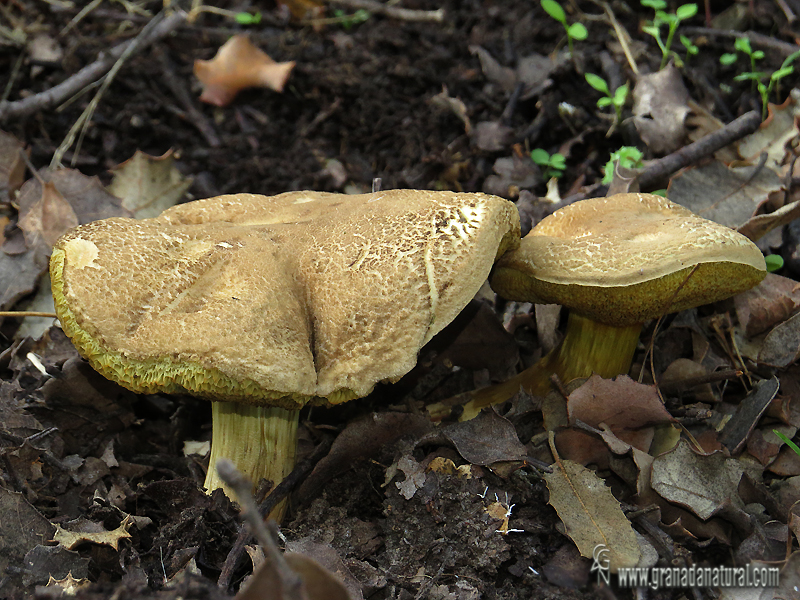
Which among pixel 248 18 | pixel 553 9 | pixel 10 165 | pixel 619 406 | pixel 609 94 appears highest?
pixel 553 9

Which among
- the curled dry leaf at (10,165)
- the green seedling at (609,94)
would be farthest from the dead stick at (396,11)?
the curled dry leaf at (10,165)

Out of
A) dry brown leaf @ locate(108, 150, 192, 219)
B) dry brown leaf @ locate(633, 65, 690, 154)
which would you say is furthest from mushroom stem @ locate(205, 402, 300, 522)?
dry brown leaf @ locate(633, 65, 690, 154)

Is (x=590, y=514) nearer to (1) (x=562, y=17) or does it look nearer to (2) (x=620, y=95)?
(2) (x=620, y=95)

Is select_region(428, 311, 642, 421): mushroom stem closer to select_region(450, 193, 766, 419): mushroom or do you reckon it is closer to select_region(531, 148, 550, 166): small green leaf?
select_region(450, 193, 766, 419): mushroom

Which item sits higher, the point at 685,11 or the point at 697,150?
the point at 685,11

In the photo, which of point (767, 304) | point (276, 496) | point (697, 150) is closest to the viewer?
point (276, 496)

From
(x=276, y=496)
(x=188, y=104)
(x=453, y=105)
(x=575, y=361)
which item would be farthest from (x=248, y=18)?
(x=276, y=496)

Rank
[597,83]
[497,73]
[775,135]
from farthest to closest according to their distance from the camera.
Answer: [497,73] → [597,83] → [775,135]
